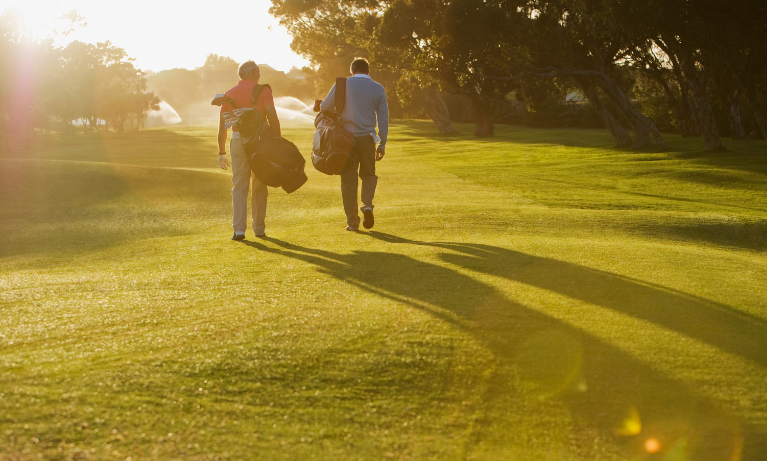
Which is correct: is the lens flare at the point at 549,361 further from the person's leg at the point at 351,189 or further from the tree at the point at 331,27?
the tree at the point at 331,27

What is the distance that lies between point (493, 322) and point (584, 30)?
2783cm

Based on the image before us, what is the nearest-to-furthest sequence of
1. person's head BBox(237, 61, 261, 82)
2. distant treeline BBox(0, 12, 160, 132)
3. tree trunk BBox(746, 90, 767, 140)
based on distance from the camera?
person's head BBox(237, 61, 261, 82) < tree trunk BBox(746, 90, 767, 140) < distant treeline BBox(0, 12, 160, 132)

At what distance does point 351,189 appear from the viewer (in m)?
9.37

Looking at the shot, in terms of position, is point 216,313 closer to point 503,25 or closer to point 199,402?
point 199,402

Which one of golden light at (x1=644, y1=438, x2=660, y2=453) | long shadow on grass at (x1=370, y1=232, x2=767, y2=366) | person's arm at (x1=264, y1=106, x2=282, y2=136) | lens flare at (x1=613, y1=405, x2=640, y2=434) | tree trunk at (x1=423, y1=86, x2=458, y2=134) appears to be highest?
tree trunk at (x1=423, y1=86, x2=458, y2=134)

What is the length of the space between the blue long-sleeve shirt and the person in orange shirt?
815mm

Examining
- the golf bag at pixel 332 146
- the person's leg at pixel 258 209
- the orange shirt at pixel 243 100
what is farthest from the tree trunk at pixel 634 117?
the orange shirt at pixel 243 100

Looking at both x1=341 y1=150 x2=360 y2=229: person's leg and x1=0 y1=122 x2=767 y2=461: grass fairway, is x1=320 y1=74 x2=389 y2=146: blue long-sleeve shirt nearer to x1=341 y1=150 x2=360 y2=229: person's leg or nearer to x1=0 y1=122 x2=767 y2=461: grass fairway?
x1=341 y1=150 x2=360 y2=229: person's leg

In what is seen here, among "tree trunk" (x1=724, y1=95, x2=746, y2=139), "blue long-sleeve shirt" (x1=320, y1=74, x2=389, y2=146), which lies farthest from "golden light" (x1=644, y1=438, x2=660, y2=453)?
"tree trunk" (x1=724, y1=95, x2=746, y2=139)

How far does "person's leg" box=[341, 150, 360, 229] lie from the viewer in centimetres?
919

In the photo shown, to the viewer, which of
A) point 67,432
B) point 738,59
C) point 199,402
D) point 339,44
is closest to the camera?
point 67,432

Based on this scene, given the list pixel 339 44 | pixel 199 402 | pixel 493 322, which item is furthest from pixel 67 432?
pixel 339 44

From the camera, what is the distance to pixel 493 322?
493cm

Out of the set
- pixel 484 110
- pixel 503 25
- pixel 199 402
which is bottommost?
pixel 199 402
